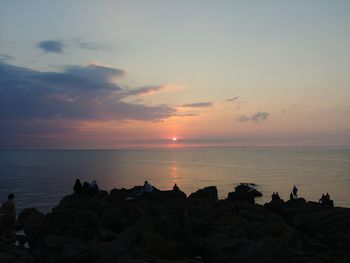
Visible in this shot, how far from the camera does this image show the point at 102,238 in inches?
786

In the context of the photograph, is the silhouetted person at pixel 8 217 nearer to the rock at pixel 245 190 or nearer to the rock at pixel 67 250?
the rock at pixel 67 250

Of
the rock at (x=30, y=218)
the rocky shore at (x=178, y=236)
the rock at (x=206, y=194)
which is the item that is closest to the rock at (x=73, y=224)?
the rocky shore at (x=178, y=236)

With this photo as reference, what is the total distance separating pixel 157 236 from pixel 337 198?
57.5 metres

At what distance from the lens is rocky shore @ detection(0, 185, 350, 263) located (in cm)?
1680

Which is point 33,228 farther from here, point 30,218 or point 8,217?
point 30,218

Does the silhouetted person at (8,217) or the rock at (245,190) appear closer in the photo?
the silhouetted person at (8,217)

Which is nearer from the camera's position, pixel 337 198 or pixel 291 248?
pixel 291 248

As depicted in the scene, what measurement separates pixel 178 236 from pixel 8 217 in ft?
31.6

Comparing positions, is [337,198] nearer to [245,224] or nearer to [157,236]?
[245,224]

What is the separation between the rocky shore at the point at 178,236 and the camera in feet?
55.1

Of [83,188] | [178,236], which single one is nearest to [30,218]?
[83,188]

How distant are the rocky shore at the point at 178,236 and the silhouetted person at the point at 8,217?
1.25m

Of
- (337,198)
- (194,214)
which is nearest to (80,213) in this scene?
(194,214)

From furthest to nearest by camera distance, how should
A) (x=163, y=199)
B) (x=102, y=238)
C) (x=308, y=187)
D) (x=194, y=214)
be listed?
(x=308, y=187) → (x=163, y=199) → (x=194, y=214) → (x=102, y=238)
